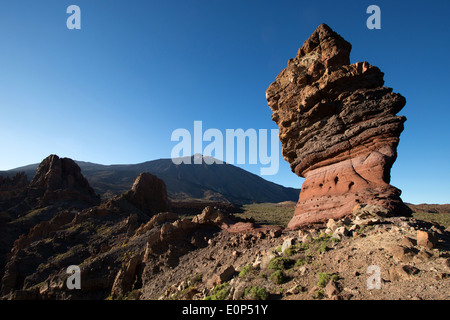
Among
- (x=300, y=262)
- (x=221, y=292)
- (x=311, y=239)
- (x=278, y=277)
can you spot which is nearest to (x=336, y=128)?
(x=311, y=239)

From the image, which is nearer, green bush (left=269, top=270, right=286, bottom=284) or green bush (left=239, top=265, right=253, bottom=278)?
green bush (left=269, top=270, right=286, bottom=284)

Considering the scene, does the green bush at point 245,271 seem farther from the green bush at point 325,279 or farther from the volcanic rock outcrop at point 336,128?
the volcanic rock outcrop at point 336,128

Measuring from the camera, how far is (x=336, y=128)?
14.3 m

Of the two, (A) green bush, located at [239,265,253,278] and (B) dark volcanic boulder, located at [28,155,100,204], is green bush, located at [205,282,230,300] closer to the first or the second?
(A) green bush, located at [239,265,253,278]

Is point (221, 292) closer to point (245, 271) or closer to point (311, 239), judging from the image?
point (245, 271)

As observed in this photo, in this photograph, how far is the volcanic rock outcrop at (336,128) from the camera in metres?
11.9

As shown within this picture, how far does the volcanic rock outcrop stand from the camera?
11930 millimetres

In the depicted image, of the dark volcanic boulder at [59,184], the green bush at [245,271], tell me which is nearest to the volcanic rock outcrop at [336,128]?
the green bush at [245,271]

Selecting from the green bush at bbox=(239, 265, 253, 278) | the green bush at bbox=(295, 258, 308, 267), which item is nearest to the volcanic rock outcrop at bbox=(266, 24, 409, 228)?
the green bush at bbox=(295, 258, 308, 267)

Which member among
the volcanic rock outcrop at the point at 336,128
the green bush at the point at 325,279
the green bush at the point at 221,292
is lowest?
the green bush at the point at 221,292

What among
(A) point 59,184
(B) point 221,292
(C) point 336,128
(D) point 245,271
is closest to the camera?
(B) point 221,292

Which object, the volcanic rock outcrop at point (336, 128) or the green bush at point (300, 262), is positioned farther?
the volcanic rock outcrop at point (336, 128)
